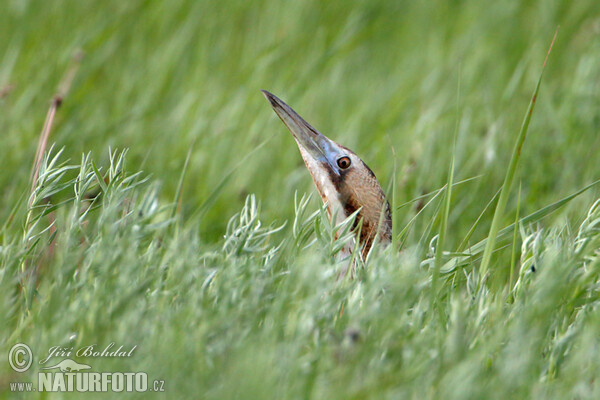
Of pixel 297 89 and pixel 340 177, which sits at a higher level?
pixel 297 89

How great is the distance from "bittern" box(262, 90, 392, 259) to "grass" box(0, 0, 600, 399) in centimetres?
13

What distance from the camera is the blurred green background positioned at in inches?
162

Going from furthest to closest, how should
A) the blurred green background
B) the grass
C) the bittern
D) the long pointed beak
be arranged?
the blurred green background, the long pointed beak, the bittern, the grass

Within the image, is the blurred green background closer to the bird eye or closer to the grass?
the grass

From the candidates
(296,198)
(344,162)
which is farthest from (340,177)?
(296,198)

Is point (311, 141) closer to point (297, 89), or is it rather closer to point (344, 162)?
point (344, 162)

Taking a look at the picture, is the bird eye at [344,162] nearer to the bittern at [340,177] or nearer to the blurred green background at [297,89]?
the bittern at [340,177]

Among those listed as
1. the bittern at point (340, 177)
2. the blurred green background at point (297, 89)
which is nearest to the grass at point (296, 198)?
the blurred green background at point (297, 89)

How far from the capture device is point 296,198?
8.39 ft

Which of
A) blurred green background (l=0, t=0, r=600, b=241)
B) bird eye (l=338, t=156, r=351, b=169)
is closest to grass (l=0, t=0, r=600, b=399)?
blurred green background (l=0, t=0, r=600, b=241)

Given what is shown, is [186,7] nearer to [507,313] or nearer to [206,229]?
[206,229]

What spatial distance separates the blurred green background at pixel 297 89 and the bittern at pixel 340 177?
0.16m

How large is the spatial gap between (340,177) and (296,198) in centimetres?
93

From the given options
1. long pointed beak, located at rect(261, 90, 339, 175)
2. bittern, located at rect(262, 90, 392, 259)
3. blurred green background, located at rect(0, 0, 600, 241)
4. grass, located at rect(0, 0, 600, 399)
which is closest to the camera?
grass, located at rect(0, 0, 600, 399)
